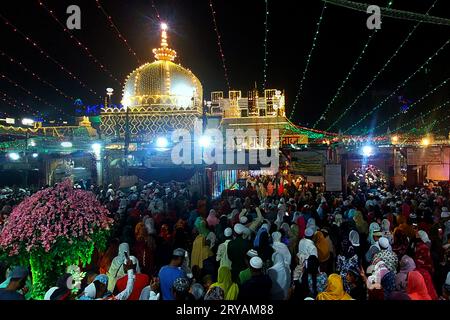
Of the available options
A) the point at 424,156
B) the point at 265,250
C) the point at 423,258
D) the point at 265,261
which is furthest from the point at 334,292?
the point at 424,156

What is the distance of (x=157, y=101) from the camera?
949 inches

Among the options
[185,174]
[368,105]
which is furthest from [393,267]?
[368,105]

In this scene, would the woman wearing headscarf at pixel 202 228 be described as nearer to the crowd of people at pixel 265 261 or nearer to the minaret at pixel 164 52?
the crowd of people at pixel 265 261

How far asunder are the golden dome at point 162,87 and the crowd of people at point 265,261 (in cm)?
1434

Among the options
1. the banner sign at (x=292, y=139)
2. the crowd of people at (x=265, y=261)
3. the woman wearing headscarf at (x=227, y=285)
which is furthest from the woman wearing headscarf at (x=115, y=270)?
the banner sign at (x=292, y=139)

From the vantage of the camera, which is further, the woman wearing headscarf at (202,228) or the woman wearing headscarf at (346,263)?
the woman wearing headscarf at (202,228)

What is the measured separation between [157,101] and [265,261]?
1922 centimetres

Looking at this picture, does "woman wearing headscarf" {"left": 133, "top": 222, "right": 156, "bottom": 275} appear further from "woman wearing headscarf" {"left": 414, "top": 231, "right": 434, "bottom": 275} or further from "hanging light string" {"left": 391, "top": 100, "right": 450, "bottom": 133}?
"hanging light string" {"left": 391, "top": 100, "right": 450, "bottom": 133}

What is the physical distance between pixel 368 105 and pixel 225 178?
2286cm

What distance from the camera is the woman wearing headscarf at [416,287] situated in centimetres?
476

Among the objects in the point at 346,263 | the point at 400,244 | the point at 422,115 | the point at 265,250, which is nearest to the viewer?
the point at 346,263

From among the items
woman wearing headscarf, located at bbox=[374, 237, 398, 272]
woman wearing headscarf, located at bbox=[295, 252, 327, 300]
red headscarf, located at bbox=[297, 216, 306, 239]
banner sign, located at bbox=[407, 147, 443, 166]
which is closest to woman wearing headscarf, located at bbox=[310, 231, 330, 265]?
woman wearing headscarf, located at bbox=[374, 237, 398, 272]

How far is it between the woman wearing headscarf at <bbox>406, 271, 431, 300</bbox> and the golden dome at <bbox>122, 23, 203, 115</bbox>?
19334mm

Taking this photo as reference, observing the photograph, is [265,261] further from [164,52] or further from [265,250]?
[164,52]
